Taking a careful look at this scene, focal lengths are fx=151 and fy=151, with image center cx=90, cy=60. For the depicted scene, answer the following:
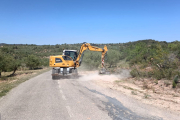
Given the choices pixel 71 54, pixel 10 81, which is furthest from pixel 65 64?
pixel 10 81

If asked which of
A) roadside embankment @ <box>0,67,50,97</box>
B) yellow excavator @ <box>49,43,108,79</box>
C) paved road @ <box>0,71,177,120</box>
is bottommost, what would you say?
roadside embankment @ <box>0,67,50,97</box>

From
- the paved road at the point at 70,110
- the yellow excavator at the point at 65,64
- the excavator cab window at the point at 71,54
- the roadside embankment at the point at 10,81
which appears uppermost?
the excavator cab window at the point at 71,54

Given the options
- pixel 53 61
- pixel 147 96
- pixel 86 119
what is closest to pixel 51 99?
pixel 86 119

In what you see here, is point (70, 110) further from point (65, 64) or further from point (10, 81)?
point (10, 81)

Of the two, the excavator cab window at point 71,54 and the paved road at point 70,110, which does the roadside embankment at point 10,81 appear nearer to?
the paved road at point 70,110

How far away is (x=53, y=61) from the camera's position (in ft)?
56.9

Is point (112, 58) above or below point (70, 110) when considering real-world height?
above

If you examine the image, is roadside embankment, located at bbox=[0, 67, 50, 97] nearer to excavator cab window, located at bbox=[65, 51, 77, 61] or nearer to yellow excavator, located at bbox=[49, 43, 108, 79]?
yellow excavator, located at bbox=[49, 43, 108, 79]

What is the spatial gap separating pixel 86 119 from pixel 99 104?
76.0 inches

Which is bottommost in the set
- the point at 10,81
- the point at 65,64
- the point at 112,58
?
the point at 10,81

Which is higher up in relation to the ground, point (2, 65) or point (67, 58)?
point (67, 58)

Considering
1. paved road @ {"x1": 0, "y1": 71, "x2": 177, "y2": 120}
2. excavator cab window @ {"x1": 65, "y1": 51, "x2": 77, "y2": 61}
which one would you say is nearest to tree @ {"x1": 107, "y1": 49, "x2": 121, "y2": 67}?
excavator cab window @ {"x1": 65, "y1": 51, "x2": 77, "y2": 61}

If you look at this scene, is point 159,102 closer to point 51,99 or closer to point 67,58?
point 51,99

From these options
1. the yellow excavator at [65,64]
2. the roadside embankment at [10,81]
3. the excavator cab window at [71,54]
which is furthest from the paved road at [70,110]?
the excavator cab window at [71,54]
